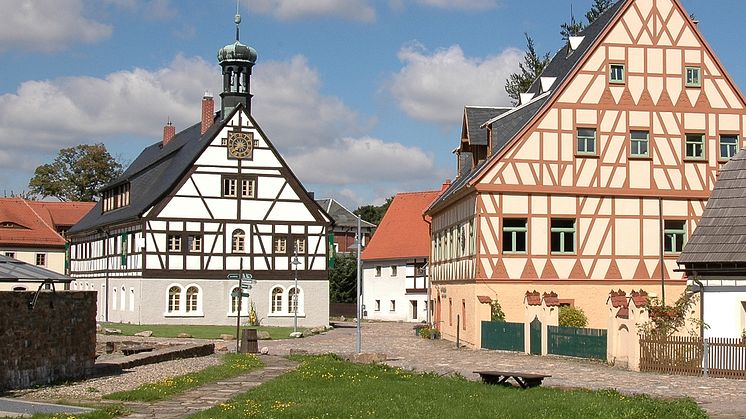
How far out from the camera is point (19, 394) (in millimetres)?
19859

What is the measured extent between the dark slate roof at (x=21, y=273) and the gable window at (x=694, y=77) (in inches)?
1003

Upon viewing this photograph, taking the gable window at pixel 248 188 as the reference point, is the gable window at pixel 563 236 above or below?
below

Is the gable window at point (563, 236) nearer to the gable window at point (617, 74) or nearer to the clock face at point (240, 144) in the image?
the gable window at point (617, 74)

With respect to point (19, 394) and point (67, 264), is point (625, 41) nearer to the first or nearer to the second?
point (19, 394)

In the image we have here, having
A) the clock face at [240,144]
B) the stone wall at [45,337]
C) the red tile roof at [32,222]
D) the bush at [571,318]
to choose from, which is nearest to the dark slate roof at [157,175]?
the clock face at [240,144]

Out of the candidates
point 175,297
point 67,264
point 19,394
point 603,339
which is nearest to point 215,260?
point 175,297

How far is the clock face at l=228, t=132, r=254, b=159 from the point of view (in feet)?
192

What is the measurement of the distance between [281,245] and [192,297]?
5.66m

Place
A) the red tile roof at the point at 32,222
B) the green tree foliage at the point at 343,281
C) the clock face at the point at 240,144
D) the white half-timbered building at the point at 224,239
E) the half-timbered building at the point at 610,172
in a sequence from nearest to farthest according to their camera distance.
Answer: the half-timbered building at the point at 610,172 < the white half-timbered building at the point at 224,239 < the clock face at the point at 240,144 < the red tile roof at the point at 32,222 < the green tree foliage at the point at 343,281

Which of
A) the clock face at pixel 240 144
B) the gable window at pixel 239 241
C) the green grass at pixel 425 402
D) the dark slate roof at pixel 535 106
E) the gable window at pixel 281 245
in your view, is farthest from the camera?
the gable window at pixel 281 245

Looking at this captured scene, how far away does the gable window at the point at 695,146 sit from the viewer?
132ft

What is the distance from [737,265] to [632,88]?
11.5m

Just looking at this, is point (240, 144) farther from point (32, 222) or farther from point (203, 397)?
point (203, 397)

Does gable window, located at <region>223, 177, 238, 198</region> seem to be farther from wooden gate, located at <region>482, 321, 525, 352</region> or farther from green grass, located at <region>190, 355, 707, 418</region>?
green grass, located at <region>190, 355, 707, 418</region>
